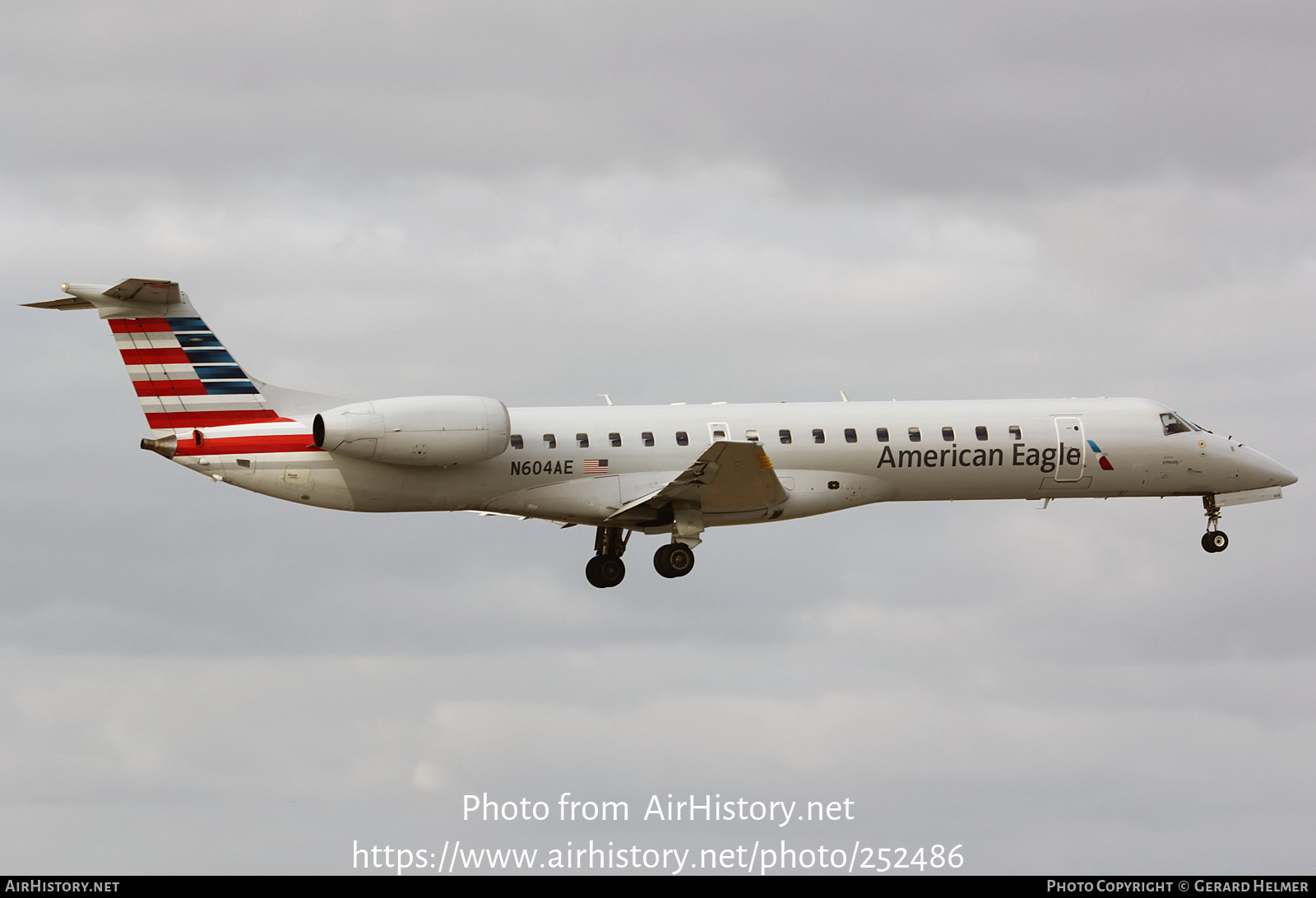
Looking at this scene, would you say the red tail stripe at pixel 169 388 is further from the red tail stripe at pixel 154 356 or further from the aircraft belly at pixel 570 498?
the aircraft belly at pixel 570 498

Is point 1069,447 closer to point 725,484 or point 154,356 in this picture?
point 725,484

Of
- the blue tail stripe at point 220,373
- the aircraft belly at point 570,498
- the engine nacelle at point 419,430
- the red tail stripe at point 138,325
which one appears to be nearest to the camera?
the engine nacelle at point 419,430

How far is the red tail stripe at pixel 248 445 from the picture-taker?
3797 centimetres

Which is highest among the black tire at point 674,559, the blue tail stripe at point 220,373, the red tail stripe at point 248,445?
the blue tail stripe at point 220,373

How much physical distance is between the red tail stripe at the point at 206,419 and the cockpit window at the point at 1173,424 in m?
19.4

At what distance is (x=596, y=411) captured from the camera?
134 ft

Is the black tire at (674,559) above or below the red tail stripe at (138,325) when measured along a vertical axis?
below

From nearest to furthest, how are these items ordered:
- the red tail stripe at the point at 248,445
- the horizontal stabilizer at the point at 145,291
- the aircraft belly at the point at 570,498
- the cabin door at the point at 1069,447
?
the horizontal stabilizer at the point at 145,291 → the red tail stripe at the point at 248,445 → the aircraft belly at the point at 570,498 → the cabin door at the point at 1069,447

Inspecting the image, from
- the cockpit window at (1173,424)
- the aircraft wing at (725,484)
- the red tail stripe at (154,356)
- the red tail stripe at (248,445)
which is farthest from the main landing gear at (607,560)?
the cockpit window at (1173,424)

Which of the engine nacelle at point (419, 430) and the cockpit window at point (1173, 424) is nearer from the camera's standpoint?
the engine nacelle at point (419, 430)

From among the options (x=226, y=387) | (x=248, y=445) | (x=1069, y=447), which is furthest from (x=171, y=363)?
(x=1069, y=447)

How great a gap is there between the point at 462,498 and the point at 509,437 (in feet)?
5.96

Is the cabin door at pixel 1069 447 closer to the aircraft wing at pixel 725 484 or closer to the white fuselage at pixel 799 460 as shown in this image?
the white fuselage at pixel 799 460

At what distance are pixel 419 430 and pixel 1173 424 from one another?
1735cm
